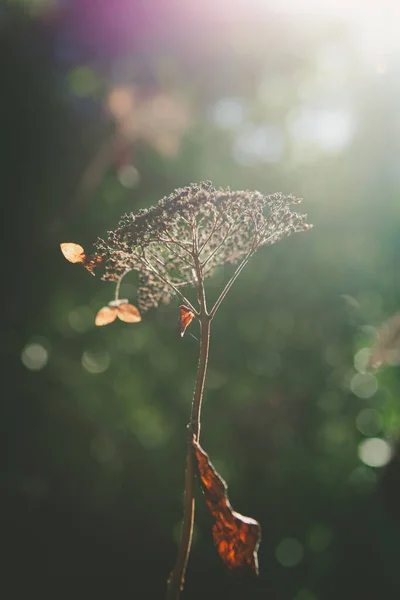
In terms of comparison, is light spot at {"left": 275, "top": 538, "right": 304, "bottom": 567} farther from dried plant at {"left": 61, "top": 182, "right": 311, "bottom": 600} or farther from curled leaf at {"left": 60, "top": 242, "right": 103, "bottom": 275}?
curled leaf at {"left": 60, "top": 242, "right": 103, "bottom": 275}

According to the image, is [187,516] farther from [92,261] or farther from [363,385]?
[363,385]

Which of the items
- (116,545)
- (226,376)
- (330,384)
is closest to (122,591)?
(116,545)

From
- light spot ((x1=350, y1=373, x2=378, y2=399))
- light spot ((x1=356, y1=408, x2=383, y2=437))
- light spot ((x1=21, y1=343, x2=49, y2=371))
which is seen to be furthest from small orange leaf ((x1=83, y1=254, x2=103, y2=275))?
light spot ((x1=356, y1=408, x2=383, y2=437))

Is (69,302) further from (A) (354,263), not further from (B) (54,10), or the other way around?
(A) (354,263)

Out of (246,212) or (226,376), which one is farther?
(226,376)

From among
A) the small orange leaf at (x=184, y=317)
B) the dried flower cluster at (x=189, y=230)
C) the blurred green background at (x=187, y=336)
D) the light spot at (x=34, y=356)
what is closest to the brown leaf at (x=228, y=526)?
the small orange leaf at (x=184, y=317)
